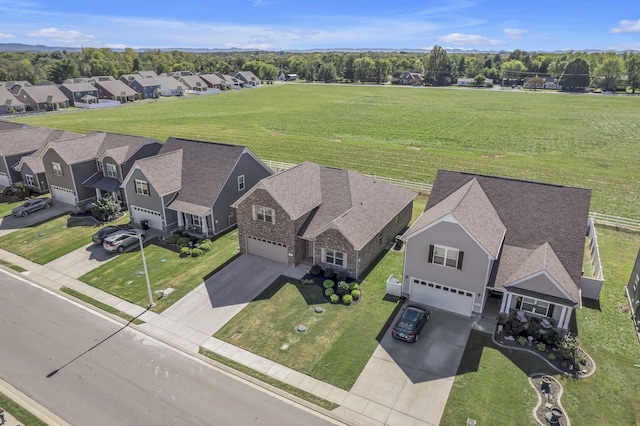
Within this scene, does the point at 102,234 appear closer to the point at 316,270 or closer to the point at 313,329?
the point at 316,270

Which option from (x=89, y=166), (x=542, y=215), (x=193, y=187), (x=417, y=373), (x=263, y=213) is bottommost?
(x=417, y=373)

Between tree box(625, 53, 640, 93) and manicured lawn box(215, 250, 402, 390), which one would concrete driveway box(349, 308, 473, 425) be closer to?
manicured lawn box(215, 250, 402, 390)

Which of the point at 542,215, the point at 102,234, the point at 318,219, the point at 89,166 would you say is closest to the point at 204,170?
the point at 102,234

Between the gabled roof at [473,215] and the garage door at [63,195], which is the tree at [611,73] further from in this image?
the garage door at [63,195]

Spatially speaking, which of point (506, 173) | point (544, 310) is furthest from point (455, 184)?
point (506, 173)

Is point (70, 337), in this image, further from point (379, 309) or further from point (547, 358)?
point (547, 358)

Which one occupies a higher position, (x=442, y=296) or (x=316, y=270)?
(x=442, y=296)

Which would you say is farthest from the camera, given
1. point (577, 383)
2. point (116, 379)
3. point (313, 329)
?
point (313, 329)
